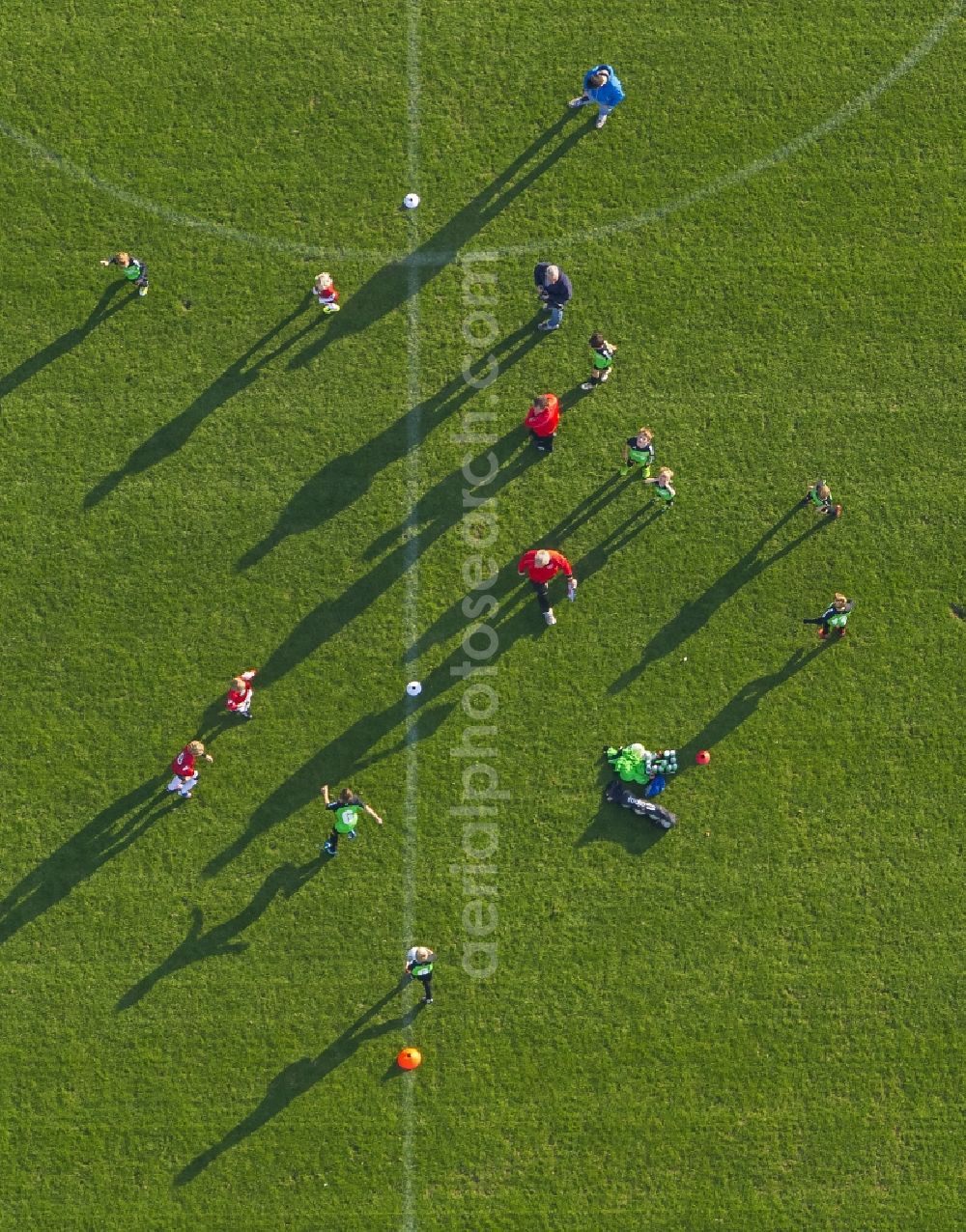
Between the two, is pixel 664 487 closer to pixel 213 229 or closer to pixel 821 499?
pixel 821 499

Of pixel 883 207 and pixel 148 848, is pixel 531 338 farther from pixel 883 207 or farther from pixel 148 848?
pixel 148 848

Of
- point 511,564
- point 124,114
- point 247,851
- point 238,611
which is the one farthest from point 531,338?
point 247,851

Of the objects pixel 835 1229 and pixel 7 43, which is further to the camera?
pixel 7 43

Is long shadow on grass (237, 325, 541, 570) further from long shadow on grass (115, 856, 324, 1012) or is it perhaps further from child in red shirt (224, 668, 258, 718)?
long shadow on grass (115, 856, 324, 1012)

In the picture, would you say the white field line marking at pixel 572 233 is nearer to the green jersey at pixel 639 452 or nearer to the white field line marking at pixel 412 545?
the white field line marking at pixel 412 545

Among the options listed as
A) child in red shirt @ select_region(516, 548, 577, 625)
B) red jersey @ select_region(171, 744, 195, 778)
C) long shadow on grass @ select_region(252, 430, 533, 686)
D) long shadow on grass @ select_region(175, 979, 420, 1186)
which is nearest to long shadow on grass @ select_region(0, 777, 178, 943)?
red jersey @ select_region(171, 744, 195, 778)

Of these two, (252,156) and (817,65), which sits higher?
(817,65)
